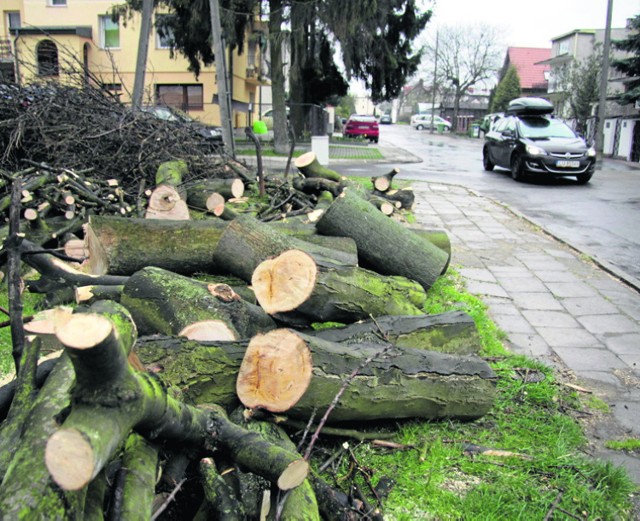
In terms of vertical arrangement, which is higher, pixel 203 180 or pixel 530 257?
pixel 203 180

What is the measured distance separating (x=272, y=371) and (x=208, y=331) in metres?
0.67

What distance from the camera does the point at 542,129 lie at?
16.2 m

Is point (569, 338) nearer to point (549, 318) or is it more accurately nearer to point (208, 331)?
point (549, 318)

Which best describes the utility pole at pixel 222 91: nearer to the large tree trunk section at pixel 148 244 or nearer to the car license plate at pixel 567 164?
the large tree trunk section at pixel 148 244

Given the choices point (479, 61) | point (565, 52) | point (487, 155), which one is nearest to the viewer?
point (487, 155)

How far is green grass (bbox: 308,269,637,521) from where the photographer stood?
2.61 metres

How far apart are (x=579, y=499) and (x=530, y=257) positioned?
5046mm

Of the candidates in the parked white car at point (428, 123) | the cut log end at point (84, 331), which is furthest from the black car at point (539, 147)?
the parked white car at point (428, 123)

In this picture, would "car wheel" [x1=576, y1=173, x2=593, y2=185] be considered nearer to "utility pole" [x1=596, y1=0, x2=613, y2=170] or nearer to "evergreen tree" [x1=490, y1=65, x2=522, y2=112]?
"utility pole" [x1=596, y1=0, x2=613, y2=170]

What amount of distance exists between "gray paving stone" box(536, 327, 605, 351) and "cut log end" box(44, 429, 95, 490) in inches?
152

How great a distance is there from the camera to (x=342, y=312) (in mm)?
3746

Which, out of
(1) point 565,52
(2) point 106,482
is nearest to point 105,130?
(2) point 106,482

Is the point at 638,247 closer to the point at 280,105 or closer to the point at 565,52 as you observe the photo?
the point at 280,105

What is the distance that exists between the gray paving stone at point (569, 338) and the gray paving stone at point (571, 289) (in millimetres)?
998
